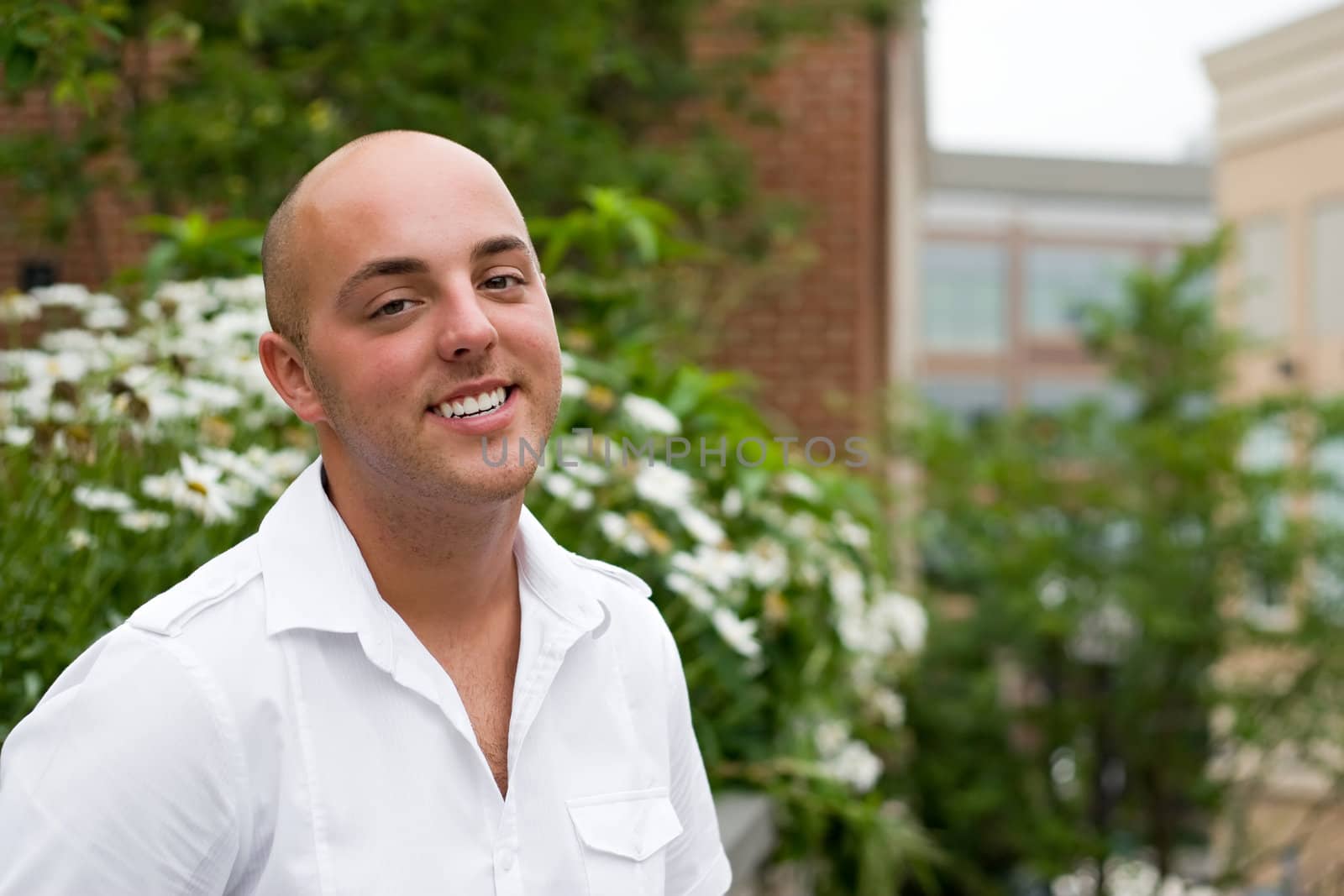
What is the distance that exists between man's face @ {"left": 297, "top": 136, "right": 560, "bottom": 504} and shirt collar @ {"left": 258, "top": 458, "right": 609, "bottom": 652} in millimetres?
82

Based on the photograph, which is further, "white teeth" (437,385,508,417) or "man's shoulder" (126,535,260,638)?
"white teeth" (437,385,508,417)

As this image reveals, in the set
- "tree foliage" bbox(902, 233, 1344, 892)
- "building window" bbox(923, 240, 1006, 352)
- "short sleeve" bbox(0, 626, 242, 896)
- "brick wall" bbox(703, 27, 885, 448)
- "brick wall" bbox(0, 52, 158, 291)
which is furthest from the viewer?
"building window" bbox(923, 240, 1006, 352)

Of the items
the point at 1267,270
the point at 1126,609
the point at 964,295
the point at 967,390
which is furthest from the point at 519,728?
the point at 964,295

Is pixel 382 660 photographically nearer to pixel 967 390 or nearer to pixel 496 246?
pixel 496 246

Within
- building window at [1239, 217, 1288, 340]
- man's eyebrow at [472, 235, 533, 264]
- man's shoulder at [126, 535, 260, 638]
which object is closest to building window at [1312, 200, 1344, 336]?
building window at [1239, 217, 1288, 340]

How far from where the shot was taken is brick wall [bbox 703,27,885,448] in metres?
8.34

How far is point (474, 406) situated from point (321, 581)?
0.77 feet

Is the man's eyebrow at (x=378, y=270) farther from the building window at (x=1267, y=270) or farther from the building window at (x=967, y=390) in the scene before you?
the building window at (x=967, y=390)

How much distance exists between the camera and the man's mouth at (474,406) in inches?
58.5

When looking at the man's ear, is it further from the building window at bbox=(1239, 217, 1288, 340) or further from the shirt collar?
the building window at bbox=(1239, 217, 1288, 340)

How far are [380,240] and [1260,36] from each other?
863 inches

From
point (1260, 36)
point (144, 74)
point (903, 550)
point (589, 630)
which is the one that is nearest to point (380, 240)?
point (589, 630)

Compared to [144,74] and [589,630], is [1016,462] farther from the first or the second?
[589,630]

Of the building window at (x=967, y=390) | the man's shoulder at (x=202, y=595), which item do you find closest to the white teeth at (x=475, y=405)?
the man's shoulder at (x=202, y=595)
